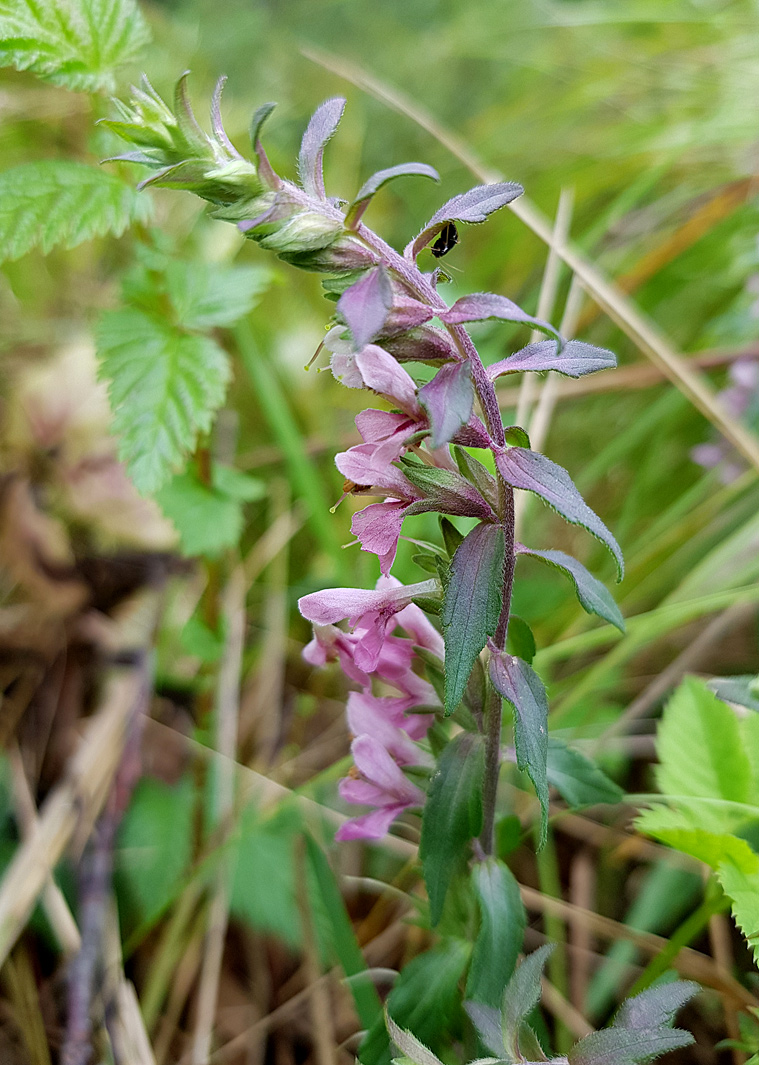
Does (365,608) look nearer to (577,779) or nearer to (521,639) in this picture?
(521,639)

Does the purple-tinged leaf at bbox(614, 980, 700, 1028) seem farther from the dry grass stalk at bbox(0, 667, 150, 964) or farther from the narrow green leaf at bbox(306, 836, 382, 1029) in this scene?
the dry grass stalk at bbox(0, 667, 150, 964)

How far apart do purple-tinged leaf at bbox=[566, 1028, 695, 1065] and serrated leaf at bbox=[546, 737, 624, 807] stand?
16 centimetres

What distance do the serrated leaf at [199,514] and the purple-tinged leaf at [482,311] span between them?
0.48 m

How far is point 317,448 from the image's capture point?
132 centimetres

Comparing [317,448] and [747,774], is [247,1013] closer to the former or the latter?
[747,774]

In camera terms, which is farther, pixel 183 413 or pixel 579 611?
Answer: pixel 579 611

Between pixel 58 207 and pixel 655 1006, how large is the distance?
0.81 metres

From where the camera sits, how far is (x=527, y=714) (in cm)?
48

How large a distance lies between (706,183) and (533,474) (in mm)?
1437

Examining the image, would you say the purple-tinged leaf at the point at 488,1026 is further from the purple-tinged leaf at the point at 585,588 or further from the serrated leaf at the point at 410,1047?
the purple-tinged leaf at the point at 585,588

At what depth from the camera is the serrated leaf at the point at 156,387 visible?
74cm

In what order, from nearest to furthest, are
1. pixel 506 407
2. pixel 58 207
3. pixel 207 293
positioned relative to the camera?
pixel 58 207
pixel 207 293
pixel 506 407

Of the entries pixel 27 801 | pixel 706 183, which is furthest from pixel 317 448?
pixel 706 183

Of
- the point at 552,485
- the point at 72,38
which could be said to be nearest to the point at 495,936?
the point at 552,485
